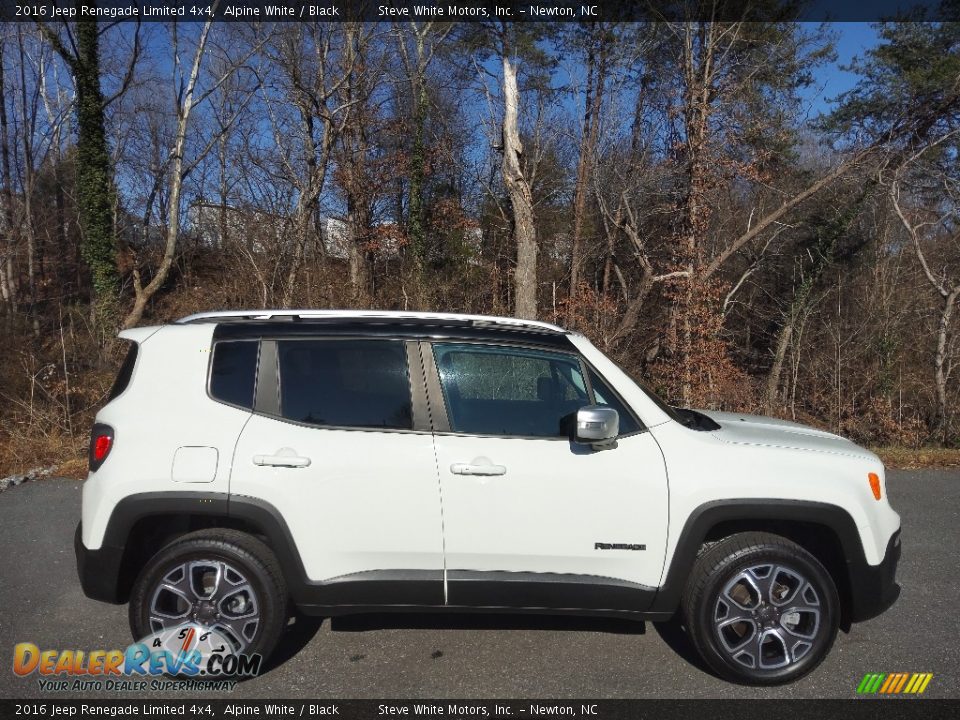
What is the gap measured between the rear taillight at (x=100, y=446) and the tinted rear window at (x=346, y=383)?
0.86m

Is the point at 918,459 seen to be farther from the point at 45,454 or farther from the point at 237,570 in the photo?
the point at 45,454

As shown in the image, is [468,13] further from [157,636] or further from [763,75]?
[157,636]

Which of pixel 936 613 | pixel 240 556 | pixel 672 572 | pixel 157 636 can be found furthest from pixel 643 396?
pixel 157 636

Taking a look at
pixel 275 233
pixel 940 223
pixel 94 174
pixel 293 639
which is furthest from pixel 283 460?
pixel 940 223

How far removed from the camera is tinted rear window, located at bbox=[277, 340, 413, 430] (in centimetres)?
349

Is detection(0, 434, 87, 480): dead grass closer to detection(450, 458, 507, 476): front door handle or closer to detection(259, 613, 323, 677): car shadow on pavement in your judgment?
detection(259, 613, 323, 677): car shadow on pavement

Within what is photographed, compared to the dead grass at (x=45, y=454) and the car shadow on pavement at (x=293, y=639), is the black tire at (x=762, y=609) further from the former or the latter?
the dead grass at (x=45, y=454)

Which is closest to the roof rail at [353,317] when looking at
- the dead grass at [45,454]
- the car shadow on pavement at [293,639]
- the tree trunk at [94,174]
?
the car shadow on pavement at [293,639]

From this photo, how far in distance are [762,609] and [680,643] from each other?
628mm

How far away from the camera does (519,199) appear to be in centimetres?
1466

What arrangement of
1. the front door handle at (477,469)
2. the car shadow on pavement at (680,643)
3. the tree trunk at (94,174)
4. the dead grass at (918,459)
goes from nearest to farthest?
the front door handle at (477,469) → the car shadow on pavement at (680,643) → the dead grass at (918,459) → the tree trunk at (94,174)

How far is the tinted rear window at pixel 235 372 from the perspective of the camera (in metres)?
3.52

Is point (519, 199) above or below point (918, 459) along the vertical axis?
above

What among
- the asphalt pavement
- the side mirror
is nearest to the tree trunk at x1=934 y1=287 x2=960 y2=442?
the asphalt pavement
